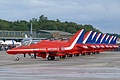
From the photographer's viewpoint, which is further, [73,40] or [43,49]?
[73,40]

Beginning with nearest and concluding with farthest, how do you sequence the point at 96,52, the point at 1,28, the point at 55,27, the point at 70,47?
the point at 70,47 < the point at 96,52 < the point at 1,28 < the point at 55,27

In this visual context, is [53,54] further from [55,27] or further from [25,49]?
[55,27]

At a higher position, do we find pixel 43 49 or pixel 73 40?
pixel 73 40

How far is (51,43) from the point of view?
41531 millimetres

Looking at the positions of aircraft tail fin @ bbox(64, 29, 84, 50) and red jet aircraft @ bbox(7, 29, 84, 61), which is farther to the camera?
aircraft tail fin @ bbox(64, 29, 84, 50)

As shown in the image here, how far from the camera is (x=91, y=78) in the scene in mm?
19188

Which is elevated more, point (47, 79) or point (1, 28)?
point (1, 28)

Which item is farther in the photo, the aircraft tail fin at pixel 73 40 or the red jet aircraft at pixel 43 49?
the aircraft tail fin at pixel 73 40

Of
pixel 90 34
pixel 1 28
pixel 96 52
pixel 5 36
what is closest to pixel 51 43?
pixel 90 34

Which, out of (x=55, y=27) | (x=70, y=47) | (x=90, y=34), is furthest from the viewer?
(x=55, y=27)

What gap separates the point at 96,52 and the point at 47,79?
161ft

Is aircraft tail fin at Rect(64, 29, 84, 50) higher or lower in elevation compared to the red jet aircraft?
higher

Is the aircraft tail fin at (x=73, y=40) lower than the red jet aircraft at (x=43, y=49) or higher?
higher

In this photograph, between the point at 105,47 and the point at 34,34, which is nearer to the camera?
the point at 105,47
